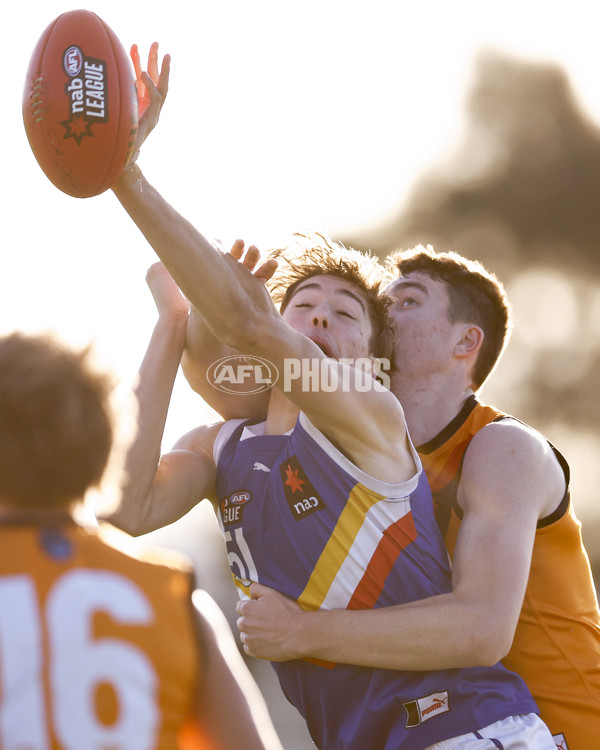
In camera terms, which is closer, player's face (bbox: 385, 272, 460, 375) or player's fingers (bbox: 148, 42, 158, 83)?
player's fingers (bbox: 148, 42, 158, 83)

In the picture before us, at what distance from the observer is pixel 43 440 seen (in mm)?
2332

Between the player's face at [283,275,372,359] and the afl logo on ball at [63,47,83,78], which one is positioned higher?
the afl logo on ball at [63,47,83,78]

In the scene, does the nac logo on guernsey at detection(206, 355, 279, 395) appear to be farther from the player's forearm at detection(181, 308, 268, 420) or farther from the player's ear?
the player's ear

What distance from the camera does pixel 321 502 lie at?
344 cm

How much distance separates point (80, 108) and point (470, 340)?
2.12 m

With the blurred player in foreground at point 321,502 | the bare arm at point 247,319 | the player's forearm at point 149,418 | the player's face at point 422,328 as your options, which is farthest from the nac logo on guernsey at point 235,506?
the player's face at point 422,328

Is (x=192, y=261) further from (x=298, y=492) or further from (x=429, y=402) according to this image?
(x=429, y=402)

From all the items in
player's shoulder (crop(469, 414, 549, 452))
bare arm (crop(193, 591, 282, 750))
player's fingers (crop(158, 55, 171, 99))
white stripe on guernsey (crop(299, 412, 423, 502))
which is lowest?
bare arm (crop(193, 591, 282, 750))

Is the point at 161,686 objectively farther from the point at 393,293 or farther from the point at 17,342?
the point at 393,293

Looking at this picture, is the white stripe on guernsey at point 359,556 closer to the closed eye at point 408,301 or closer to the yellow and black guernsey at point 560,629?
the yellow and black guernsey at point 560,629

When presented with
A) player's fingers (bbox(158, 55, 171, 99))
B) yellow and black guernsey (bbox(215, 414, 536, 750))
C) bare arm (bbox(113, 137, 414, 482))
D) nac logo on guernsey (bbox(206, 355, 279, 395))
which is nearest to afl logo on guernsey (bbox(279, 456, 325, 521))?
yellow and black guernsey (bbox(215, 414, 536, 750))

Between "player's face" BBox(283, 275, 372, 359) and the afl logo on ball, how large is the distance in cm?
127

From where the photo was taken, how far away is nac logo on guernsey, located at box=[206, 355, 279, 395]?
4.13 metres

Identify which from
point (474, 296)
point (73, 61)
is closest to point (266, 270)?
point (73, 61)
